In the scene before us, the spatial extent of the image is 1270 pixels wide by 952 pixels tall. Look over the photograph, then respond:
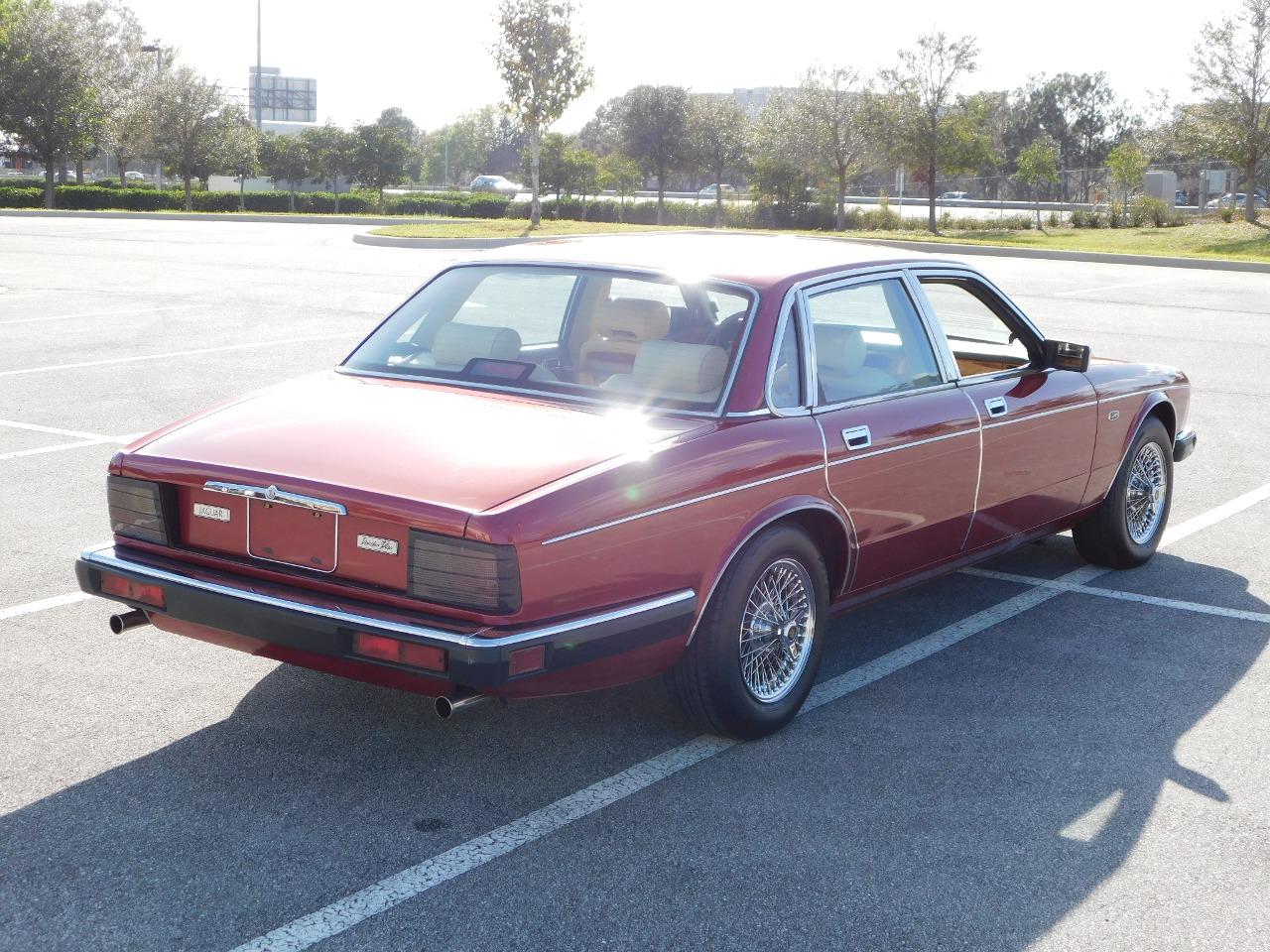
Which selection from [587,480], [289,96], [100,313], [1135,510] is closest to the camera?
[587,480]

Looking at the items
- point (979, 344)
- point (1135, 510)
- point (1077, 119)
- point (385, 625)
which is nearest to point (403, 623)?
point (385, 625)

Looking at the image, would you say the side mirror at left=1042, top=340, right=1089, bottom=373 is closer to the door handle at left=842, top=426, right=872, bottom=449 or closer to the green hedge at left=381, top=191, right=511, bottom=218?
the door handle at left=842, top=426, right=872, bottom=449

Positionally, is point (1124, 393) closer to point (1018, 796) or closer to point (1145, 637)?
point (1145, 637)

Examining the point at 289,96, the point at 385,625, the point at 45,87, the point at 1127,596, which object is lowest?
the point at 1127,596

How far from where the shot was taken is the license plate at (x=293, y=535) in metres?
3.96

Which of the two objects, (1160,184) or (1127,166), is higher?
(1127,166)

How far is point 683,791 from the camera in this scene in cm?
415

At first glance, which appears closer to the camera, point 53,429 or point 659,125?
point 53,429

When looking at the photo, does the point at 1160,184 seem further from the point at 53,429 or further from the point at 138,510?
the point at 138,510

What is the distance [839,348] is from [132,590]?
2.48 metres

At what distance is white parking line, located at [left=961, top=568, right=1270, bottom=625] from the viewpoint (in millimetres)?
6043

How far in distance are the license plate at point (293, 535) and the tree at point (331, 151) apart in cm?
6605

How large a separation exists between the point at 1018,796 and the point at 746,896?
1064mm

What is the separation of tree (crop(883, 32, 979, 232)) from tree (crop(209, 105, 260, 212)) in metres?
27.2
